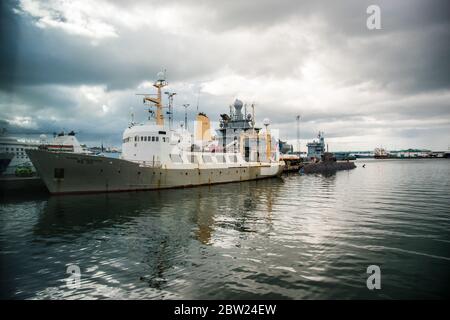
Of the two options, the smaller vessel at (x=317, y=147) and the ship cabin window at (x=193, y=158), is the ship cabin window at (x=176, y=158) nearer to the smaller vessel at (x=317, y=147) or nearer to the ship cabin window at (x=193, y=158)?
the ship cabin window at (x=193, y=158)

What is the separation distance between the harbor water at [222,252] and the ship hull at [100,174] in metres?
4.71

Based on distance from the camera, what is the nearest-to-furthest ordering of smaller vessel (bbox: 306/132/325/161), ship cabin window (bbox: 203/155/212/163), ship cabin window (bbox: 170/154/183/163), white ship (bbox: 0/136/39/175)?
ship cabin window (bbox: 170/154/183/163) < ship cabin window (bbox: 203/155/212/163) < white ship (bbox: 0/136/39/175) < smaller vessel (bbox: 306/132/325/161)

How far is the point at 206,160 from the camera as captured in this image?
38688 mm

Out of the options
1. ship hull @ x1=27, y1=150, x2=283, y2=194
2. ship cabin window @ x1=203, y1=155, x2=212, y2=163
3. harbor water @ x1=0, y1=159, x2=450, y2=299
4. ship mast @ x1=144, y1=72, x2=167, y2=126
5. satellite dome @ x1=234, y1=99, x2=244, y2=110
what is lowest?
harbor water @ x1=0, y1=159, x2=450, y2=299

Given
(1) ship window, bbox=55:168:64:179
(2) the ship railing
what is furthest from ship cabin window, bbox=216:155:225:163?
(1) ship window, bbox=55:168:64:179

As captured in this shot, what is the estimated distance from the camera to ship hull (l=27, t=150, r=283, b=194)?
79.5 ft

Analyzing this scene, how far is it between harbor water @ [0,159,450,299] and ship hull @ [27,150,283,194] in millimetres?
4710

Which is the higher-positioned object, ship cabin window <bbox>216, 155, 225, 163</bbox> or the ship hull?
ship cabin window <bbox>216, 155, 225, 163</bbox>

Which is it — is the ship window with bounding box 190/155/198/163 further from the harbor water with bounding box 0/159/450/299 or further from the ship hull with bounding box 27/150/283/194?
the harbor water with bounding box 0/159/450/299

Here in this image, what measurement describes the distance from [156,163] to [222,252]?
22092 mm

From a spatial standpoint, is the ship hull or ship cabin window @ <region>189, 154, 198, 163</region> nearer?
the ship hull

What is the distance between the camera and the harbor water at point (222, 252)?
8.05m
